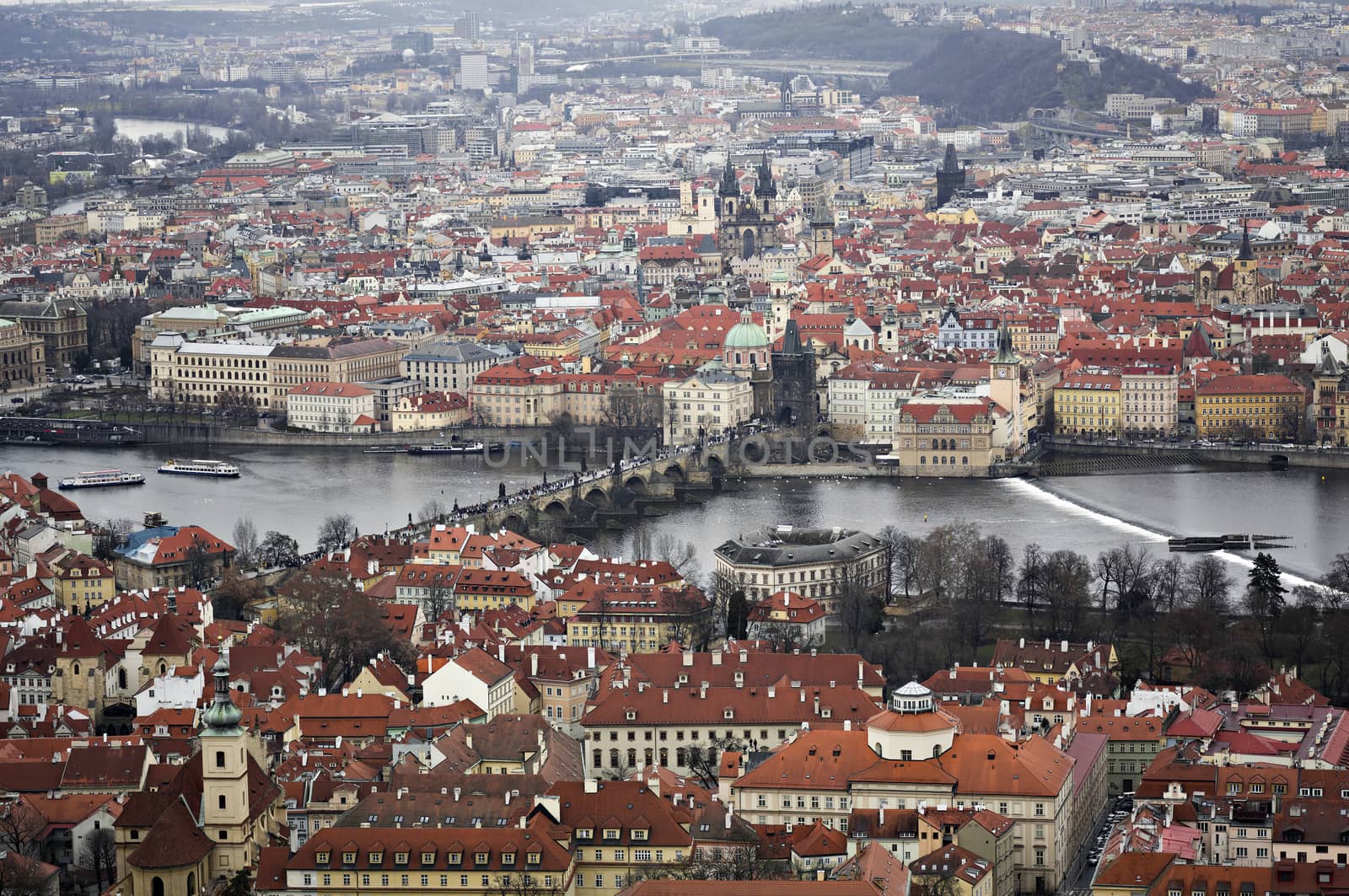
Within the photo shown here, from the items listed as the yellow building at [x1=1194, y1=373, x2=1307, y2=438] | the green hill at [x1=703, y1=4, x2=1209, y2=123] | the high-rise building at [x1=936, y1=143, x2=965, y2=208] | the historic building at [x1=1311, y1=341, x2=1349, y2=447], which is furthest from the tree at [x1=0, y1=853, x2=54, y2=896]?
the green hill at [x1=703, y1=4, x2=1209, y2=123]

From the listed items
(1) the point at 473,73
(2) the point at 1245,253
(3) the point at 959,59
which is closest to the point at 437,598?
(2) the point at 1245,253

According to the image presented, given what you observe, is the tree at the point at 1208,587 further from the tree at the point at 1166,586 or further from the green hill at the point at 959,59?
the green hill at the point at 959,59

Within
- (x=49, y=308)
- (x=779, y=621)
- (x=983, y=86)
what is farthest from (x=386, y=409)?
(x=983, y=86)

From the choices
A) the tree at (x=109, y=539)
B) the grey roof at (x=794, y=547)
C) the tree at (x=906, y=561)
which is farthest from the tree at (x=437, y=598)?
the tree at (x=906, y=561)

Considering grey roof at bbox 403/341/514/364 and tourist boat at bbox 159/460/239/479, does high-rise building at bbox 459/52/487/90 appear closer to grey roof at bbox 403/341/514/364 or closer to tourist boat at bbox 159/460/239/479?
grey roof at bbox 403/341/514/364

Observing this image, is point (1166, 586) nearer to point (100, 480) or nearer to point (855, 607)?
point (855, 607)

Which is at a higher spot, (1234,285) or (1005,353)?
(1005,353)

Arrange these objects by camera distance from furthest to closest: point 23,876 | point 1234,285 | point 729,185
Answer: point 729,185
point 1234,285
point 23,876
